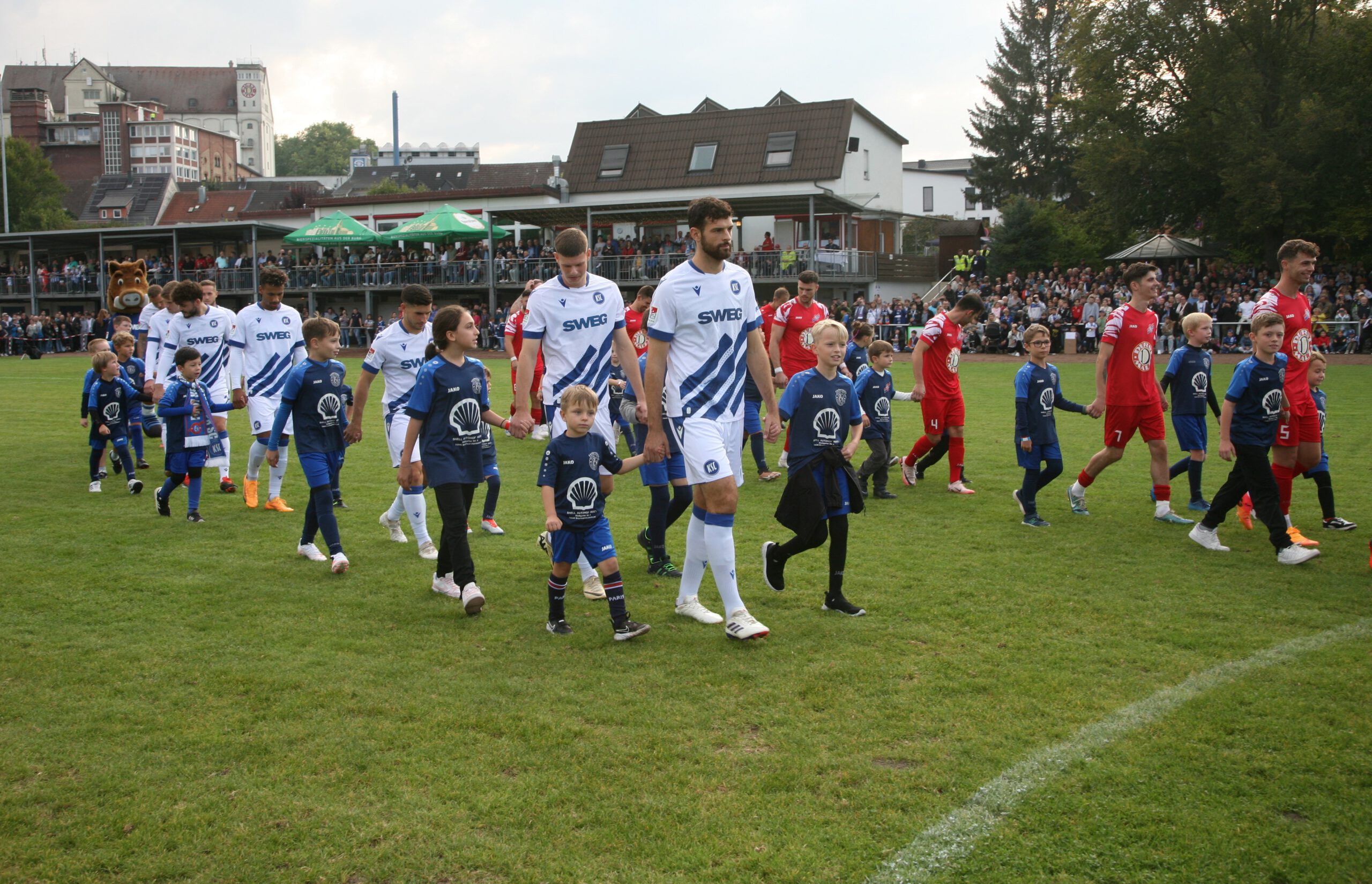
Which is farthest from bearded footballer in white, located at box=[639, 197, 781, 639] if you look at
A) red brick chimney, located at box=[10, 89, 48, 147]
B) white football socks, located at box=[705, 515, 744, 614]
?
red brick chimney, located at box=[10, 89, 48, 147]

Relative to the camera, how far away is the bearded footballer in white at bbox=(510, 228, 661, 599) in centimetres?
596

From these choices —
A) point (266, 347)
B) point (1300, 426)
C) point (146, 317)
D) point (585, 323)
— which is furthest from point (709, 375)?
point (146, 317)

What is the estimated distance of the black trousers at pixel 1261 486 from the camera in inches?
274

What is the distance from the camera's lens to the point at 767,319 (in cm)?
1653

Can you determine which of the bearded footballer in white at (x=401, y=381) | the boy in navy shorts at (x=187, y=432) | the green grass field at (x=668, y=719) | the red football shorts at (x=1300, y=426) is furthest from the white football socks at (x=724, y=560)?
the boy in navy shorts at (x=187, y=432)

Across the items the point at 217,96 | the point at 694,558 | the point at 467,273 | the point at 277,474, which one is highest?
the point at 217,96

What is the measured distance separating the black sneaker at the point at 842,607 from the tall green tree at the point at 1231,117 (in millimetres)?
32522

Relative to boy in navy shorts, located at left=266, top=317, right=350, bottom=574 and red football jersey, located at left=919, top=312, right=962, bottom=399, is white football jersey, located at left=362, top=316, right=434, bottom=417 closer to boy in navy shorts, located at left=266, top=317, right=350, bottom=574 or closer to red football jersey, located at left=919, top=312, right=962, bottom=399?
boy in navy shorts, located at left=266, top=317, right=350, bottom=574

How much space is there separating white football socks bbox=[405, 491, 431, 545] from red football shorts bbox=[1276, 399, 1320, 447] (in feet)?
20.9

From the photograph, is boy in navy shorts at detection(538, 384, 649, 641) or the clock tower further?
the clock tower

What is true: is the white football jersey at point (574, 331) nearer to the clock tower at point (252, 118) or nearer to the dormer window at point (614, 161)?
the dormer window at point (614, 161)

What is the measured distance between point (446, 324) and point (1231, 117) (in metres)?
35.0

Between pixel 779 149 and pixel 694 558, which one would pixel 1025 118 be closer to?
pixel 779 149

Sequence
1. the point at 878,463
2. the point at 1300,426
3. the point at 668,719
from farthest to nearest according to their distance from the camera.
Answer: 1. the point at 878,463
2. the point at 1300,426
3. the point at 668,719
